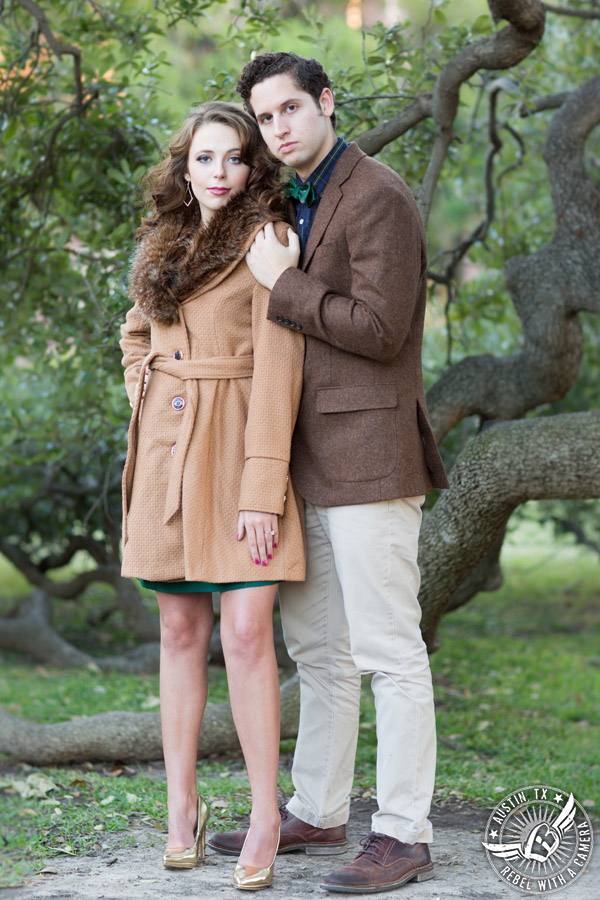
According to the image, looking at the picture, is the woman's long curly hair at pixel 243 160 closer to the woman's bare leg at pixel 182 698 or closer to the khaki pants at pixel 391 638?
the khaki pants at pixel 391 638

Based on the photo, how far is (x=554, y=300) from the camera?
4.46m

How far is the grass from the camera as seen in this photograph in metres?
3.23

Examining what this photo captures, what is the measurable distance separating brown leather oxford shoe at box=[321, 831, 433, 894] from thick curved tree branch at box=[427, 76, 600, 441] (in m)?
2.15

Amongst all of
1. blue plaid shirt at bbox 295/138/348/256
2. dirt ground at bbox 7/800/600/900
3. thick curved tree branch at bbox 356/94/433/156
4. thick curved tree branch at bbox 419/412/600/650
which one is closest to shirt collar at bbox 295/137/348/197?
blue plaid shirt at bbox 295/138/348/256

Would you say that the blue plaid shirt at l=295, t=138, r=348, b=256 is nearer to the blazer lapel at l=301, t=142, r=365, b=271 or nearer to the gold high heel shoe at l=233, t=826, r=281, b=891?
the blazer lapel at l=301, t=142, r=365, b=271

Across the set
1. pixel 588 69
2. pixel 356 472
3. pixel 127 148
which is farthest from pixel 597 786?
pixel 588 69

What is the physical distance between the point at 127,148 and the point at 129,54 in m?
0.44

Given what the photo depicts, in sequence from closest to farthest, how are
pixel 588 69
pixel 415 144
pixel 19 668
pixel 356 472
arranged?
pixel 356 472 → pixel 415 144 → pixel 588 69 → pixel 19 668

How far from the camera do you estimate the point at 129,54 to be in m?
4.50

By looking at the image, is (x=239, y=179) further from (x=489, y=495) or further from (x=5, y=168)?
(x=5, y=168)

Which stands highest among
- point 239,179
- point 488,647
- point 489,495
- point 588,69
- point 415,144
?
point 588,69

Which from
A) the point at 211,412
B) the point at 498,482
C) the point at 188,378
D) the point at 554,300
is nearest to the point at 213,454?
the point at 211,412

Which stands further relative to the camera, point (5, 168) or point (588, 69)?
point (588, 69)

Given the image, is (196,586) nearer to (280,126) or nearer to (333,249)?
(333,249)
